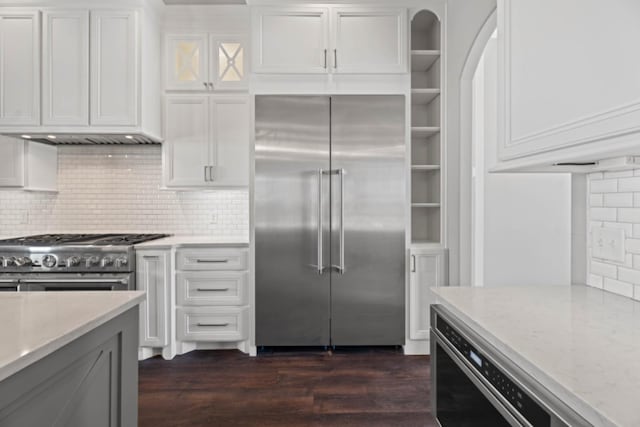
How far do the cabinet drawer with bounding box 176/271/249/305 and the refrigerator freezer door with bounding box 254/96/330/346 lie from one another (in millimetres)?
155

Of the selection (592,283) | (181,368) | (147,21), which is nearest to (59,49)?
(147,21)

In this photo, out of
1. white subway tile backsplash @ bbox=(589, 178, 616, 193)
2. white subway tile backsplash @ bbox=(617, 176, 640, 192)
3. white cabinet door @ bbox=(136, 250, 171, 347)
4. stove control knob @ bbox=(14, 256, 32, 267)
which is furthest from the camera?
white cabinet door @ bbox=(136, 250, 171, 347)

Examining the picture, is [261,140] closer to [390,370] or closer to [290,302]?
[290,302]

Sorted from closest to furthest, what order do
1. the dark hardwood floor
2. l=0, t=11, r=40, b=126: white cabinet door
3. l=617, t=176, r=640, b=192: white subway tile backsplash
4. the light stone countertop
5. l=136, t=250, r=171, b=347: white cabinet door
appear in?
the light stone countertop
l=617, t=176, r=640, b=192: white subway tile backsplash
the dark hardwood floor
l=136, t=250, r=171, b=347: white cabinet door
l=0, t=11, r=40, b=126: white cabinet door

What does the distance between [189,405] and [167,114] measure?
2.27m

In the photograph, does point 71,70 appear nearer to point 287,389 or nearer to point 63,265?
point 63,265

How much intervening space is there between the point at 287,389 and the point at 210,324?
3.02 feet

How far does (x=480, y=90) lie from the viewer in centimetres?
336

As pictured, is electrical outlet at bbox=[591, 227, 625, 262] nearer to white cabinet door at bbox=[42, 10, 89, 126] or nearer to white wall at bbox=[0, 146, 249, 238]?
white wall at bbox=[0, 146, 249, 238]

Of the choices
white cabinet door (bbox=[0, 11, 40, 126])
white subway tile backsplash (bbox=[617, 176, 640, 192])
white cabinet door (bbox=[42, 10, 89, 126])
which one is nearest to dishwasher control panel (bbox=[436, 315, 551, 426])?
white subway tile backsplash (bbox=[617, 176, 640, 192])

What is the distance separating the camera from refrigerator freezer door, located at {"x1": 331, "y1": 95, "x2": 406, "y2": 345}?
3141mm

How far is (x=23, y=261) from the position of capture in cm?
286

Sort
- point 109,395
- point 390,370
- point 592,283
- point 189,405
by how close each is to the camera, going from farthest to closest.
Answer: point 390,370 < point 189,405 < point 592,283 < point 109,395

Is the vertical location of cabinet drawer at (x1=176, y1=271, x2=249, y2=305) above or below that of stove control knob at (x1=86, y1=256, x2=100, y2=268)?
below
